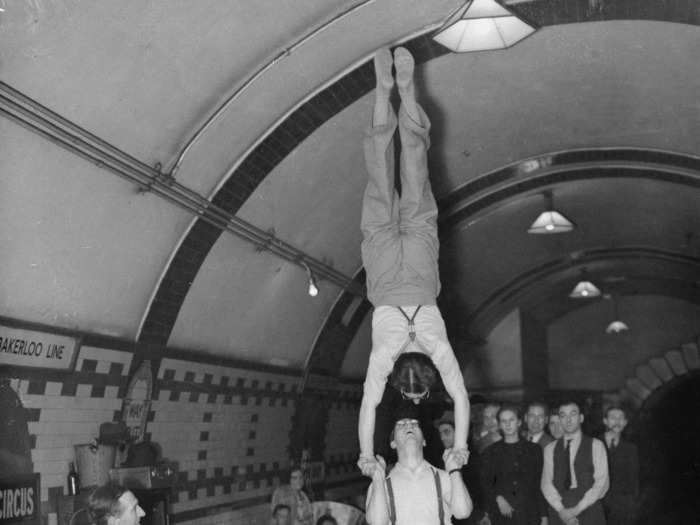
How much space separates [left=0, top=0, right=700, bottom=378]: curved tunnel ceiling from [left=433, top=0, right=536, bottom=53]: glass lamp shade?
866mm

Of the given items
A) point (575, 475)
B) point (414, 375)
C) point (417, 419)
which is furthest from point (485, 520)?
point (414, 375)

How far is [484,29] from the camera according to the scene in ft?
24.3

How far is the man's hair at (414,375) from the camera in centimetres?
653

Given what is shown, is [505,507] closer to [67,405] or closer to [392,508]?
[392,508]

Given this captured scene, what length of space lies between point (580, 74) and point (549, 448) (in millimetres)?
4040

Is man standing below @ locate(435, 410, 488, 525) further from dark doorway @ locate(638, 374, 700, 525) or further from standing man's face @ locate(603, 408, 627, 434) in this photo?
dark doorway @ locate(638, 374, 700, 525)

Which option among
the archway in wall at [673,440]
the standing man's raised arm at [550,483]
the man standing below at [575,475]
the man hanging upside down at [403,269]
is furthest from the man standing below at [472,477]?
the archway in wall at [673,440]

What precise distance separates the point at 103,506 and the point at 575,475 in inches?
171

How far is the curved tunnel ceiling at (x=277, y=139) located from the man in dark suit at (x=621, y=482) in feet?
12.1

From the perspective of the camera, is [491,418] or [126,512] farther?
[491,418]

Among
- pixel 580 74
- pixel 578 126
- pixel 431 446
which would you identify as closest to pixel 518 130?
pixel 578 126

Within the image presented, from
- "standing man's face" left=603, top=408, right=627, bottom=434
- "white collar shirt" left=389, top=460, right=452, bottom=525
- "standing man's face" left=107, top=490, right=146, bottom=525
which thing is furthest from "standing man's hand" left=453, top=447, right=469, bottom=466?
"standing man's face" left=603, top=408, right=627, bottom=434

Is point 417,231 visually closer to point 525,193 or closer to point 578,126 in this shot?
point 578,126

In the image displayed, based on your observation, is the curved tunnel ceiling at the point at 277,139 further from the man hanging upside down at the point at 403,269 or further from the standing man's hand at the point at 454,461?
the standing man's hand at the point at 454,461
